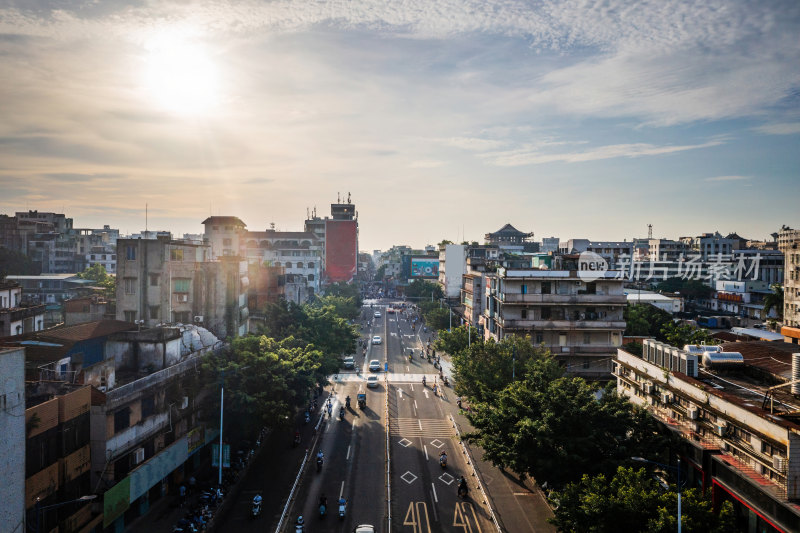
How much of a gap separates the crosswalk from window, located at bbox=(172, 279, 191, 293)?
890 inches

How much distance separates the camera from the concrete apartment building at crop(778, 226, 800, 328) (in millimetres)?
67062

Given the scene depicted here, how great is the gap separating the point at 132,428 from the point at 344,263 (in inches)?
4971

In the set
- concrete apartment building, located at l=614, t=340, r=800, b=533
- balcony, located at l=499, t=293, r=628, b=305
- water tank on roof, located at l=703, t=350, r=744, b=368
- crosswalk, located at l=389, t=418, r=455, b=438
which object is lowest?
crosswalk, located at l=389, t=418, r=455, b=438

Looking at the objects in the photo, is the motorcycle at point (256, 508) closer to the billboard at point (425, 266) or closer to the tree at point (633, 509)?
the tree at point (633, 509)

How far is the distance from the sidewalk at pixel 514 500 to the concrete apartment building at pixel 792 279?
167 feet

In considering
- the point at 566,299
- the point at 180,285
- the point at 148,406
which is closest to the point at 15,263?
the point at 180,285

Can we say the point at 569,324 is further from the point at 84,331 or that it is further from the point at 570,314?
the point at 84,331

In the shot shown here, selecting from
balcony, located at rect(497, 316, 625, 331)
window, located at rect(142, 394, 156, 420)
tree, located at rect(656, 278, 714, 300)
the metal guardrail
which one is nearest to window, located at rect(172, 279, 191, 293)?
window, located at rect(142, 394, 156, 420)

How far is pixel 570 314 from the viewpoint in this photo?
53375 mm

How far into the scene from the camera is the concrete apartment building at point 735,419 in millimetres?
20250

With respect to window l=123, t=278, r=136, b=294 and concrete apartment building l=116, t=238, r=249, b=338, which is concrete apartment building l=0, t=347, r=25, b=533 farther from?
window l=123, t=278, r=136, b=294

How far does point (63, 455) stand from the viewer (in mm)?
25312

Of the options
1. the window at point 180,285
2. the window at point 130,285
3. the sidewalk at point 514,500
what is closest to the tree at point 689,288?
the sidewalk at point 514,500

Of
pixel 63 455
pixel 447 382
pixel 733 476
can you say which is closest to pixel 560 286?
pixel 447 382
